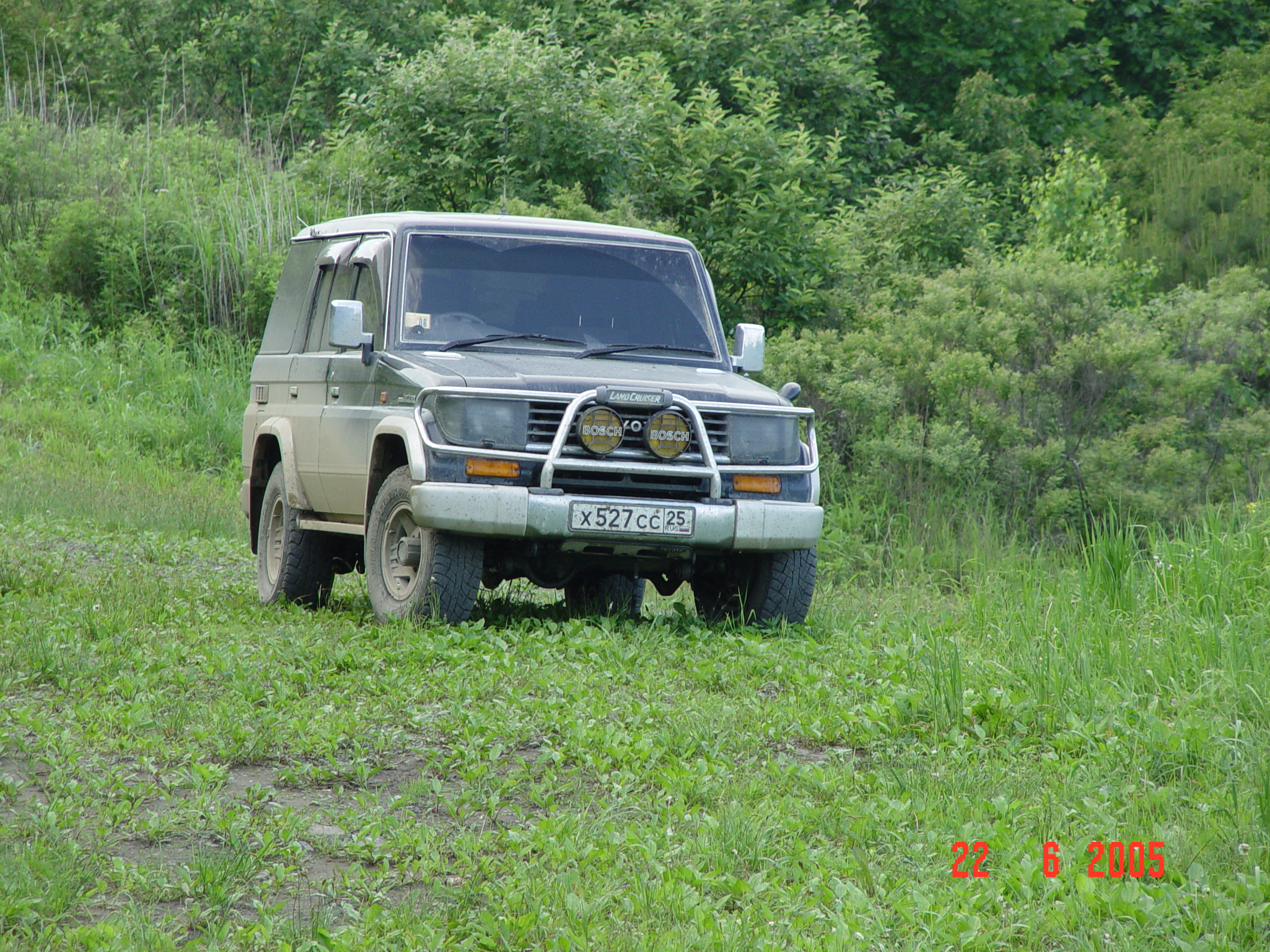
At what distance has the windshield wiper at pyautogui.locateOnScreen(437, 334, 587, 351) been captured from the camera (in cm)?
747

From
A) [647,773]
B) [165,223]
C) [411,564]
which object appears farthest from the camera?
[165,223]

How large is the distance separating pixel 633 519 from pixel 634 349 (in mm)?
1243

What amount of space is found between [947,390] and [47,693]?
8.35 m

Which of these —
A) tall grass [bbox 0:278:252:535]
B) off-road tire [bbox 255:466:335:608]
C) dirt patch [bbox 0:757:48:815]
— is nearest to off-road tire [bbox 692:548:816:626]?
off-road tire [bbox 255:466:335:608]

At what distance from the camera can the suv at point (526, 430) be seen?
6.77m

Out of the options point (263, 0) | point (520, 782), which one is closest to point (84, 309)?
point (263, 0)

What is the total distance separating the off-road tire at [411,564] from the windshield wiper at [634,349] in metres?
1.16

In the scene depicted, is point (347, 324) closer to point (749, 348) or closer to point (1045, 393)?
point (749, 348)

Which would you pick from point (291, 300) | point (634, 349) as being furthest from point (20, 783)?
point (291, 300)

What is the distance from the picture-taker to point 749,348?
791 centimetres

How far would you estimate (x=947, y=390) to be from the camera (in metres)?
12.2

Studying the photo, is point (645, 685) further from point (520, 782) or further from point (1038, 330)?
point (1038, 330)
